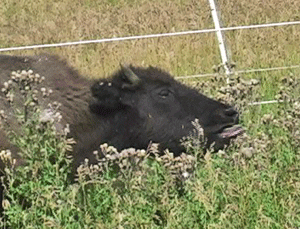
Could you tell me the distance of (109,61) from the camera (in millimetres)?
14344

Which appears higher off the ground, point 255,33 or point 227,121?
point 255,33

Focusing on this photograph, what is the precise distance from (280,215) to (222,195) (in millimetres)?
396

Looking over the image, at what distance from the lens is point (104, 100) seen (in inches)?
324

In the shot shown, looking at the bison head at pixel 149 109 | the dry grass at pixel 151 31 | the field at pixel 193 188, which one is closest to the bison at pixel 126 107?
the bison head at pixel 149 109

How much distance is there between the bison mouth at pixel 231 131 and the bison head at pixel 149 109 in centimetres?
10

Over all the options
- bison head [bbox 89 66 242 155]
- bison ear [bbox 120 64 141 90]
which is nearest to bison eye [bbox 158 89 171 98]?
bison head [bbox 89 66 242 155]

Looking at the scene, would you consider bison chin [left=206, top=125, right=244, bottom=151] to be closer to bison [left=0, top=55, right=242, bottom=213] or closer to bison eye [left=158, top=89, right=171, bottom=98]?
bison [left=0, top=55, right=242, bottom=213]

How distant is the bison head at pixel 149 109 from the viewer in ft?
26.3

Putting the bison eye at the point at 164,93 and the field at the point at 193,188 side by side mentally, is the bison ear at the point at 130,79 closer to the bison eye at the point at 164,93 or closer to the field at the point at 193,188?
the bison eye at the point at 164,93

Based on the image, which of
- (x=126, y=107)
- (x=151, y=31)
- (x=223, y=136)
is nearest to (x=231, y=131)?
(x=223, y=136)

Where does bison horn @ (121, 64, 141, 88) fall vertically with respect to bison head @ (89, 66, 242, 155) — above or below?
above

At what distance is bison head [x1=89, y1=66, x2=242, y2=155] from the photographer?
26.3 feet

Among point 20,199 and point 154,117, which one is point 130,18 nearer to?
point 154,117

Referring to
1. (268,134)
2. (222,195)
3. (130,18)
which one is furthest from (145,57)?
(222,195)
